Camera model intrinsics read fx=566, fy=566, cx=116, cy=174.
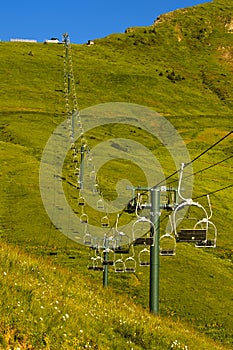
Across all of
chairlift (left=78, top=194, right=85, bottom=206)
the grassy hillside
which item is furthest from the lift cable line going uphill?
the grassy hillside

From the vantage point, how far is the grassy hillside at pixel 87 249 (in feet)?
37.9

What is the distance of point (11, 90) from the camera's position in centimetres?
14825

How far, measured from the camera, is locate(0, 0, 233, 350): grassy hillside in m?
11.6

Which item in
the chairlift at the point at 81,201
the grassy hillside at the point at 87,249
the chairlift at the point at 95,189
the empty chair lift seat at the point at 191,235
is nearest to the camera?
the grassy hillside at the point at 87,249

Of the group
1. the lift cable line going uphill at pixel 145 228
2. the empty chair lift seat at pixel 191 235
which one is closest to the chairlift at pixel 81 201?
the lift cable line going uphill at pixel 145 228

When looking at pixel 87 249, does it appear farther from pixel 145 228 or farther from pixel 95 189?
pixel 95 189

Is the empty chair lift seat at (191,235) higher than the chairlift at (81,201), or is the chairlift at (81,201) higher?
the chairlift at (81,201)

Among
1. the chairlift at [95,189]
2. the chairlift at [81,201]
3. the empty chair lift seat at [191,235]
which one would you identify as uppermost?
the chairlift at [95,189]

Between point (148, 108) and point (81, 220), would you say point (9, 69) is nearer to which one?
point (148, 108)

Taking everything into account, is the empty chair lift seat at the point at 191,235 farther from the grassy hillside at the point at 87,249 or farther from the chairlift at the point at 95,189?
the chairlift at the point at 95,189

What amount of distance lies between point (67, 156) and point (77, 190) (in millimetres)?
23992

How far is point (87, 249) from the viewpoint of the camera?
54.1 metres

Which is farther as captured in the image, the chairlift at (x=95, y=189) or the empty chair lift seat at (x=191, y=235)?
the chairlift at (x=95, y=189)

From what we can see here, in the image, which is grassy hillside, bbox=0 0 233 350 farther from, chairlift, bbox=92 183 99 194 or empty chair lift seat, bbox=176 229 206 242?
empty chair lift seat, bbox=176 229 206 242
